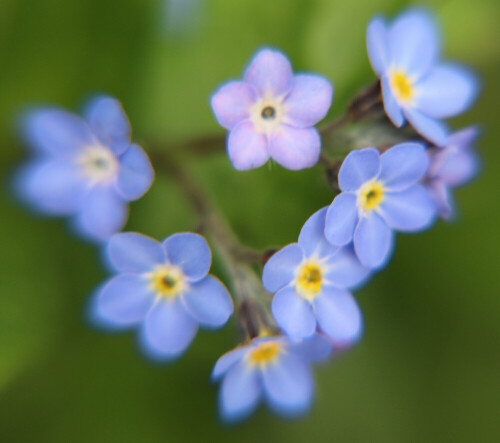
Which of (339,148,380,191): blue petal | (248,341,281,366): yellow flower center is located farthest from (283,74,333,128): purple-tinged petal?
(248,341,281,366): yellow flower center

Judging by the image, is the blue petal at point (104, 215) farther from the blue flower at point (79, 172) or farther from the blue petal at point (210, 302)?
the blue petal at point (210, 302)

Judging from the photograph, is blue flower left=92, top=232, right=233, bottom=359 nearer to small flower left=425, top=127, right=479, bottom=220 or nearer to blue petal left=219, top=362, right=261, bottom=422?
blue petal left=219, top=362, right=261, bottom=422

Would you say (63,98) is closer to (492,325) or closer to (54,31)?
(54,31)

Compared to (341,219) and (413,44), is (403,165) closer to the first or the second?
(341,219)

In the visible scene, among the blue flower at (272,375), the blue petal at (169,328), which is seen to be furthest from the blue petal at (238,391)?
the blue petal at (169,328)

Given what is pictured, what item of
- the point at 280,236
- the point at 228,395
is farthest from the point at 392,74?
the point at 228,395

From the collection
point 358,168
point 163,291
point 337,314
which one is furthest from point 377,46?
point 163,291
